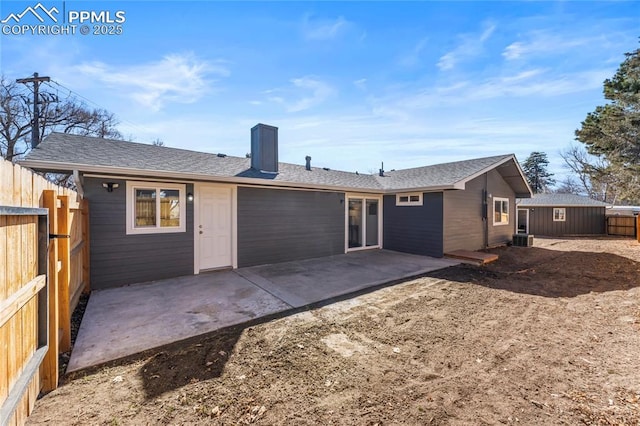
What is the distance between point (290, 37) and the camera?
21.5 ft

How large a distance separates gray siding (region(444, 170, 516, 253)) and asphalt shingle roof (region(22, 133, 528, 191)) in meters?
0.77

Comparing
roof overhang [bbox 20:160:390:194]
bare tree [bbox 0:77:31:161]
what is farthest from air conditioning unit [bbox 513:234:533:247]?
bare tree [bbox 0:77:31:161]

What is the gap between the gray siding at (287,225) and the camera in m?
7.22

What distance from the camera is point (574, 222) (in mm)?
16047


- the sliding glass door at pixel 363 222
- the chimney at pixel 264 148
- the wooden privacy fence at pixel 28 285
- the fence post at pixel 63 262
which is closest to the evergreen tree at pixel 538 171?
the sliding glass door at pixel 363 222

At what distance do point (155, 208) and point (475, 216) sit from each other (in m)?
10.6

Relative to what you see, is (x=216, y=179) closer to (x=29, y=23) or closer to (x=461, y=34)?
(x=29, y=23)

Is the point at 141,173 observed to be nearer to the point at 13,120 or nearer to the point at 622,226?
the point at 13,120

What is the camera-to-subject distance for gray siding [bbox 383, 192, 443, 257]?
8719 millimetres

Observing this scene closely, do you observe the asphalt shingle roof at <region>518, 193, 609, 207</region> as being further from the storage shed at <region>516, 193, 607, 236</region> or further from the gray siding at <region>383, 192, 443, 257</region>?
the gray siding at <region>383, 192, 443, 257</region>

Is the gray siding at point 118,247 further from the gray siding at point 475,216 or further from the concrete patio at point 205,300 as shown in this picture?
the gray siding at point 475,216

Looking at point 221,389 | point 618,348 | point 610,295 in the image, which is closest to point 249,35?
point 221,389

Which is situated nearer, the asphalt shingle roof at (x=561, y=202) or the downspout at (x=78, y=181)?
the downspout at (x=78, y=181)

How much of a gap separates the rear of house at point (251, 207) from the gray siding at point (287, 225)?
0.10 ft
